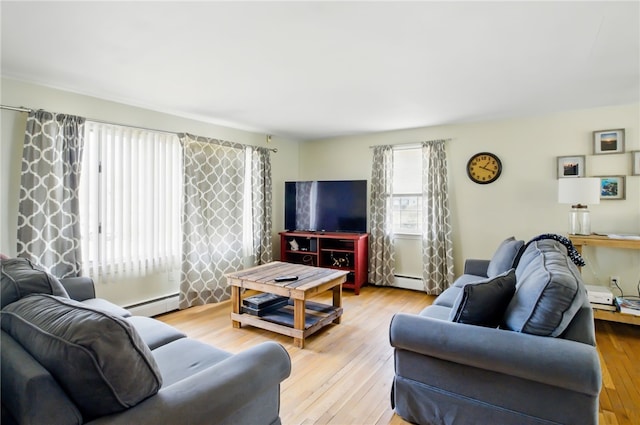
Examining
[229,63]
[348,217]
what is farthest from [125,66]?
[348,217]

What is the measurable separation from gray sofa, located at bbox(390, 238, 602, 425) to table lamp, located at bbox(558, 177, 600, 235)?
64.0 inches

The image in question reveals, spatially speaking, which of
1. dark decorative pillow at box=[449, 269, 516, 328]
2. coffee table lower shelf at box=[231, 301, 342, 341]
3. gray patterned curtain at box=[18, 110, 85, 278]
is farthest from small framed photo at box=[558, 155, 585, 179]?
gray patterned curtain at box=[18, 110, 85, 278]

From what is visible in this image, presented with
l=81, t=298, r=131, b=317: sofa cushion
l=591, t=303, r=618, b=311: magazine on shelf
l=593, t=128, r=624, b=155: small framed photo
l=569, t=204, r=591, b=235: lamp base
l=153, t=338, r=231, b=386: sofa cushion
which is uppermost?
l=593, t=128, r=624, b=155: small framed photo

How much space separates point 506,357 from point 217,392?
129 centimetres

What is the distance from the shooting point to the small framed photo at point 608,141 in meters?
3.34

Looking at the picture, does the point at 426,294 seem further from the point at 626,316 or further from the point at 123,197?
the point at 123,197

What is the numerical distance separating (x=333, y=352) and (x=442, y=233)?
2.35m

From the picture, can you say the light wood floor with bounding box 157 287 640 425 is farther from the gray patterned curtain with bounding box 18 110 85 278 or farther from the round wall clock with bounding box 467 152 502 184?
the round wall clock with bounding box 467 152 502 184

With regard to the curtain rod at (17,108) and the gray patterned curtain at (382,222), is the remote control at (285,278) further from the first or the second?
the curtain rod at (17,108)

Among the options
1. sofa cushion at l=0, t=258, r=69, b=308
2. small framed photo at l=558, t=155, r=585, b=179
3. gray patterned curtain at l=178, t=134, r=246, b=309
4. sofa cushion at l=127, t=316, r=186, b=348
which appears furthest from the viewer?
gray patterned curtain at l=178, t=134, r=246, b=309

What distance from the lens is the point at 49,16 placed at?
1.78 meters

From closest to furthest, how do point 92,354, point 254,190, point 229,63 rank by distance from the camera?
point 92,354 → point 229,63 → point 254,190

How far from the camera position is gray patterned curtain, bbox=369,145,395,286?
464 cm

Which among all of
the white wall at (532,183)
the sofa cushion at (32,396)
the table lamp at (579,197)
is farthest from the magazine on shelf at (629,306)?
the sofa cushion at (32,396)
